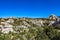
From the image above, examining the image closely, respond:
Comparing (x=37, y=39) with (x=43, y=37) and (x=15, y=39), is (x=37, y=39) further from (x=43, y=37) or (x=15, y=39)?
(x=15, y=39)

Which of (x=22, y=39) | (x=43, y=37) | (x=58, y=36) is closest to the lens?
(x=58, y=36)

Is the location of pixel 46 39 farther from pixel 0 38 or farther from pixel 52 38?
pixel 0 38

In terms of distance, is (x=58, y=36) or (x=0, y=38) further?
(x=0, y=38)

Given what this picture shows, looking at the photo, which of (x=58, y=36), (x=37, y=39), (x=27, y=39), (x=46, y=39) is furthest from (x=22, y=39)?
(x=58, y=36)

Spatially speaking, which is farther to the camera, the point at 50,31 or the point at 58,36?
the point at 50,31

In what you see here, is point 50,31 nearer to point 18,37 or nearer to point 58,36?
point 58,36

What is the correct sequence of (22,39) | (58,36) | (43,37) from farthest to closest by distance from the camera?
(22,39)
(43,37)
(58,36)

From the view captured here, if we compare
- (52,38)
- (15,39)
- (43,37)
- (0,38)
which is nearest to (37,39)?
(43,37)
